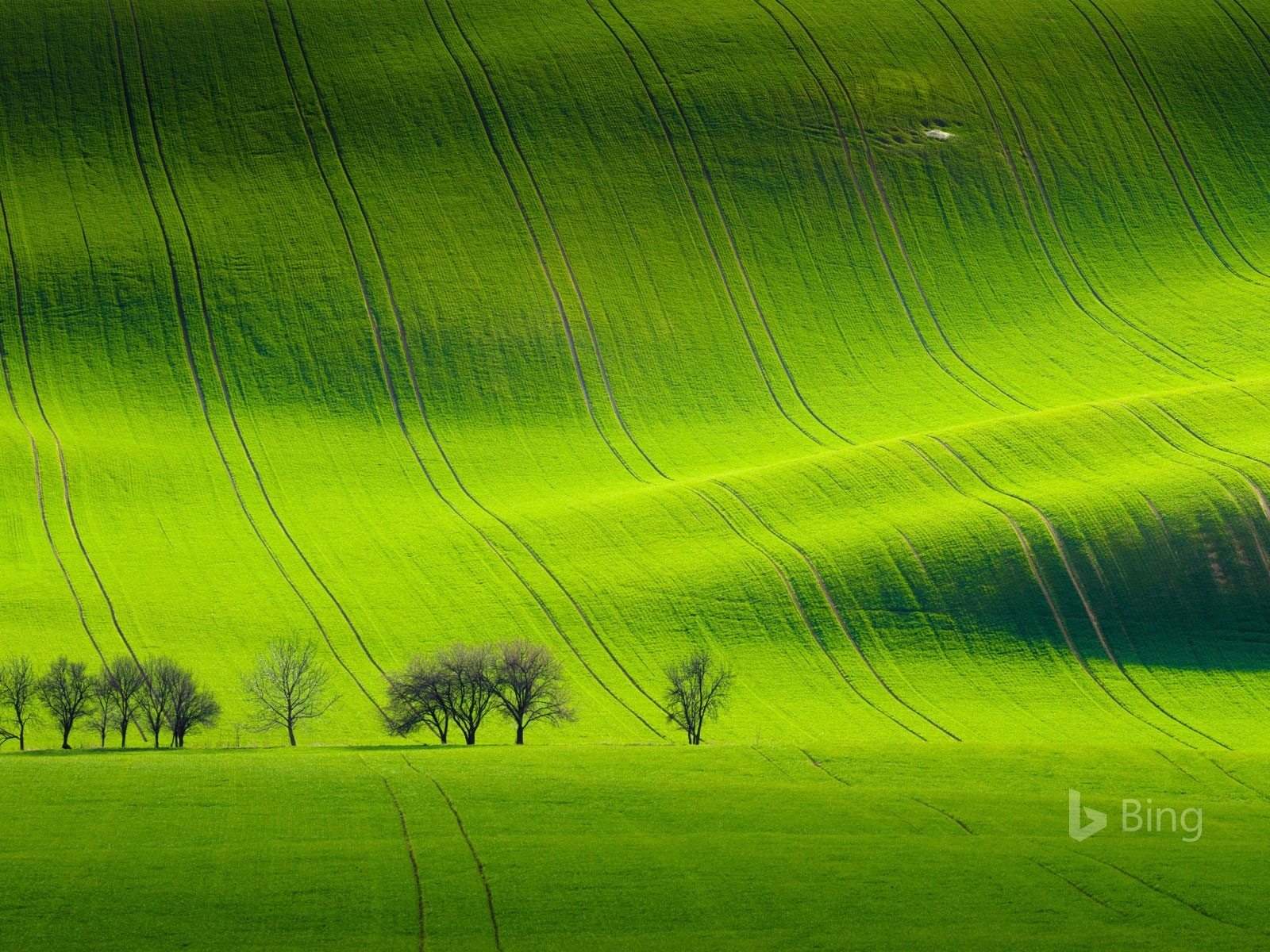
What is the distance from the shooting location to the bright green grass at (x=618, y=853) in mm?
28219

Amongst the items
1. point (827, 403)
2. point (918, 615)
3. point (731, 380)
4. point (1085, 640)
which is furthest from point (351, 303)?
point (1085, 640)

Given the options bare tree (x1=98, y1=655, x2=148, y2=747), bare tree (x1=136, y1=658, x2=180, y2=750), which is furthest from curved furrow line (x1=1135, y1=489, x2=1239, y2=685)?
bare tree (x1=98, y1=655, x2=148, y2=747)

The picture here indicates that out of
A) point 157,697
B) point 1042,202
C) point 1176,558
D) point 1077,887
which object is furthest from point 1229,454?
point 157,697

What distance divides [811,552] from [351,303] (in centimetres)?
3659

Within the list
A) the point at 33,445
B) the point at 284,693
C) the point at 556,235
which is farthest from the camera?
the point at 556,235

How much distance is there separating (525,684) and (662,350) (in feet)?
132

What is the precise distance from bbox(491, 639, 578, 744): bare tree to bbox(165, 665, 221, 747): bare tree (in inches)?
356

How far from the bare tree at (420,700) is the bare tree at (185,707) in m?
5.62

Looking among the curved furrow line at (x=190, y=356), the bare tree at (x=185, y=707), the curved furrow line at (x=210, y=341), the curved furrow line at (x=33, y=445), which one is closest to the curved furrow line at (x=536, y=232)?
the curved furrow line at (x=210, y=341)

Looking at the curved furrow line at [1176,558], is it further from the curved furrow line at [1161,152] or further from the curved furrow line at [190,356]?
the curved furrow line at [1161,152]

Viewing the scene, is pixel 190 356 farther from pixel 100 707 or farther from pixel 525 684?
pixel 525 684

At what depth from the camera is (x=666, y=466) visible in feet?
249

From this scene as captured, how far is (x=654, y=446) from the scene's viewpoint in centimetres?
7825

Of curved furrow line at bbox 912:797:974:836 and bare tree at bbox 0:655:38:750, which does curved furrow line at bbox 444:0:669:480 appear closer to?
bare tree at bbox 0:655:38:750
